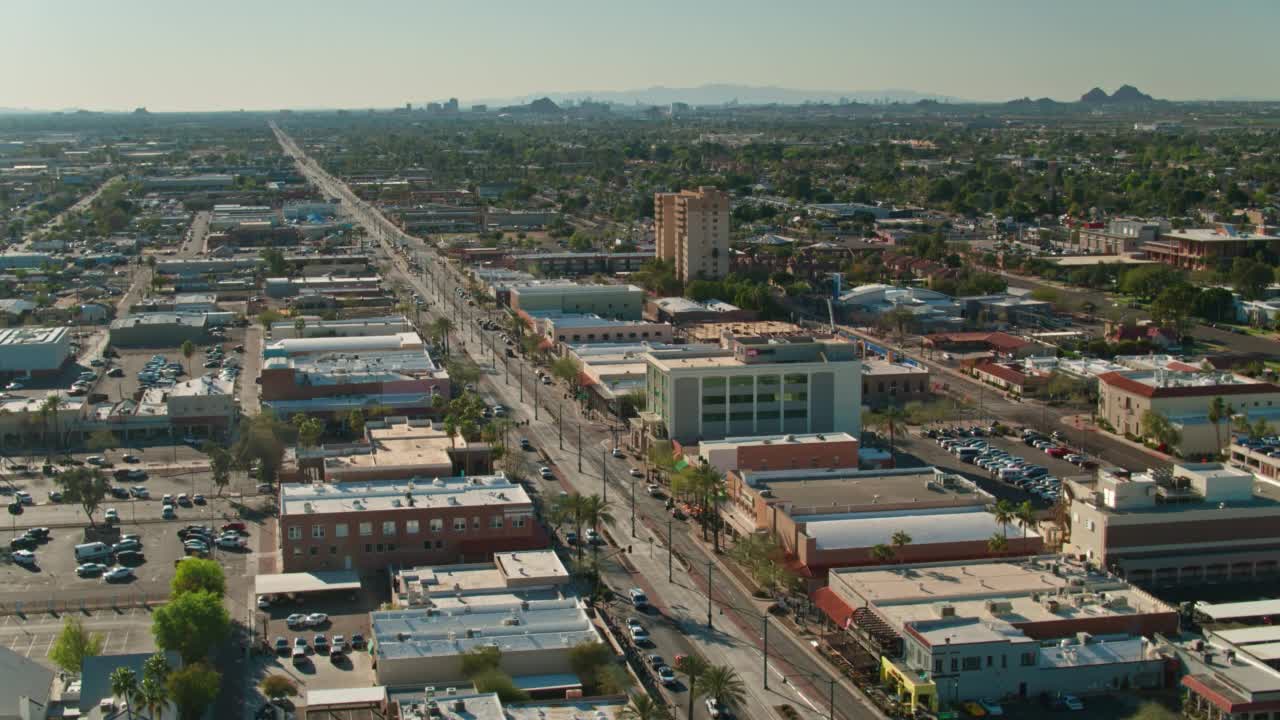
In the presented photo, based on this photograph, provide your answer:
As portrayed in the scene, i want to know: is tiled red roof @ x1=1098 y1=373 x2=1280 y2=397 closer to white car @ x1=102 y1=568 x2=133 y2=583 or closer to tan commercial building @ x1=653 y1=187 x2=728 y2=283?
white car @ x1=102 y1=568 x2=133 y2=583

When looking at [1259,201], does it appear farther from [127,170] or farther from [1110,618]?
[127,170]

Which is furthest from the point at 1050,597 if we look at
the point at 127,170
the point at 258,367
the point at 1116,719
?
the point at 127,170

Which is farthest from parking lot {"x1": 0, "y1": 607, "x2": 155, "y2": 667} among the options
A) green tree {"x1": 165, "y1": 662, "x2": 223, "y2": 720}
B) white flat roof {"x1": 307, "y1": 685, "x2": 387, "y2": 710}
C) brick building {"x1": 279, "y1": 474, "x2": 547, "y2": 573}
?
white flat roof {"x1": 307, "y1": 685, "x2": 387, "y2": 710}

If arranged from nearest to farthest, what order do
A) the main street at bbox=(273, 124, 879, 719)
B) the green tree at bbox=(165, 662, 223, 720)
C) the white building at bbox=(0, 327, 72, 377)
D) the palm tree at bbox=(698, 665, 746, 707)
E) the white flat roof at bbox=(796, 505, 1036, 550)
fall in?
the green tree at bbox=(165, 662, 223, 720), the palm tree at bbox=(698, 665, 746, 707), the main street at bbox=(273, 124, 879, 719), the white flat roof at bbox=(796, 505, 1036, 550), the white building at bbox=(0, 327, 72, 377)

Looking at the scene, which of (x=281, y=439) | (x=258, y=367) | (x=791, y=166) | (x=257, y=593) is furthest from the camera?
(x=791, y=166)

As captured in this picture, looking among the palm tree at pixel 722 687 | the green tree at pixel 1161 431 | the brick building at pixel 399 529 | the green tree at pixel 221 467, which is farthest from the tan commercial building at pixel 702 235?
the palm tree at pixel 722 687

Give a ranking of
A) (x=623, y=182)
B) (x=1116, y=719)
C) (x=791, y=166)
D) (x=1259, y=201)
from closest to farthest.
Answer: (x=1116, y=719)
(x=1259, y=201)
(x=623, y=182)
(x=791, y=166)
